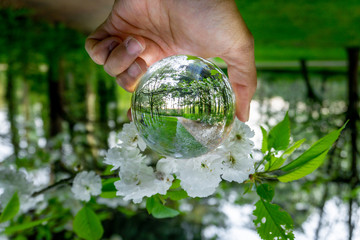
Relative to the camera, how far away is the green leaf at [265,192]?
1.61 ft

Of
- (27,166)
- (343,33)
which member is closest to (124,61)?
(27,166)

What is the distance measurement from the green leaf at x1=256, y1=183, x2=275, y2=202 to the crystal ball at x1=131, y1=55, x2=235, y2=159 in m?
0.10

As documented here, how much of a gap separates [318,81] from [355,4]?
395 cm

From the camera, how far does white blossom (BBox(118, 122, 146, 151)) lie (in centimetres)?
53

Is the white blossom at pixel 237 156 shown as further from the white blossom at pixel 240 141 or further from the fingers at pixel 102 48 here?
the fingers at pixel 102 48

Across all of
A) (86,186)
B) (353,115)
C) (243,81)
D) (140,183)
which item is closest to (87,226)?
(86,186)

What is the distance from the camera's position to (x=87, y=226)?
2.10 feet

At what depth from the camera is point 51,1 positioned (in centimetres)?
221

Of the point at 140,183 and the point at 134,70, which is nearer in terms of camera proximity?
the point at 140,183

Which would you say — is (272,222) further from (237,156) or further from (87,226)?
(87,226)

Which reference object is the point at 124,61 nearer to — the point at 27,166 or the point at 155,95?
the point at 155,95

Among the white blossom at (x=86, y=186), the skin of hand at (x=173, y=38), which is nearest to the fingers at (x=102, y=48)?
the skin of hand at (x=173, y=38)

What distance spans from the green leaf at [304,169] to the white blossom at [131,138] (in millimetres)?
255

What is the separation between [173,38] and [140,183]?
0.55m
